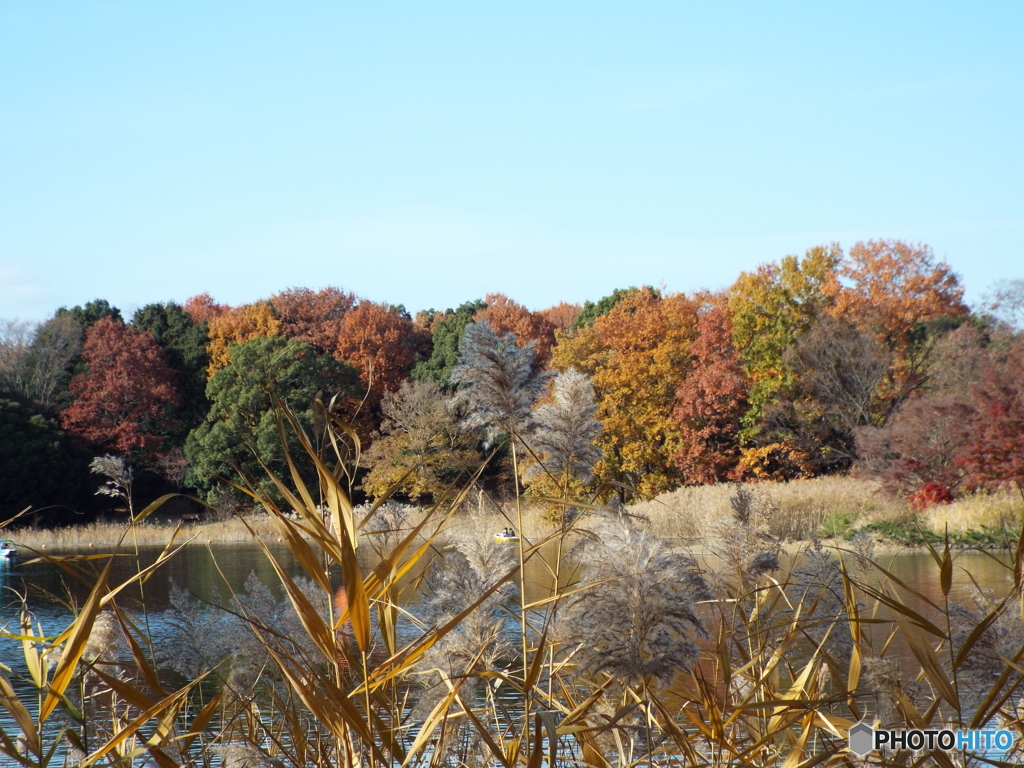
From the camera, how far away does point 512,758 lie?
1536 millimetres

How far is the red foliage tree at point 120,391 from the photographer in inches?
1297

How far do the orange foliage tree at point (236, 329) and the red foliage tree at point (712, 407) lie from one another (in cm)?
1597

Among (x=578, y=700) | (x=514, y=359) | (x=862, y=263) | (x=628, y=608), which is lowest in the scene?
(x=578, y=700)

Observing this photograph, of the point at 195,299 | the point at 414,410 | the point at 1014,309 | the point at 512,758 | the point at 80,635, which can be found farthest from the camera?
the point at 195,299

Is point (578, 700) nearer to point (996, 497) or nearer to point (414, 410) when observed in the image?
point (996, 497)

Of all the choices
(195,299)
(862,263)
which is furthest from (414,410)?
(195,299)

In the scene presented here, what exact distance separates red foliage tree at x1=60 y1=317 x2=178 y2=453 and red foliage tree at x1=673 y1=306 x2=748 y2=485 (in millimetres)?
18151

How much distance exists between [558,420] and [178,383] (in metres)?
36.5

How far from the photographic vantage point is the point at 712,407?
27656mm

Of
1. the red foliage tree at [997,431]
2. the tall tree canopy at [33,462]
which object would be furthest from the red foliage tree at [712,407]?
the tall tree canopy at [33,462]

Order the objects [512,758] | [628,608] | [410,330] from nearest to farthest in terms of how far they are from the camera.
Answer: [512,758] < [628,608] < [410,330]

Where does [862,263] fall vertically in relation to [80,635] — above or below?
above

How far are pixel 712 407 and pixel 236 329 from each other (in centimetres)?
1909

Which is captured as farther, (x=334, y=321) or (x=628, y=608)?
(x=334, y=321)
